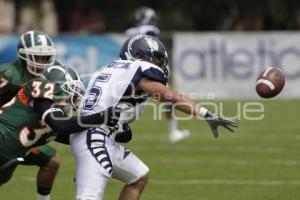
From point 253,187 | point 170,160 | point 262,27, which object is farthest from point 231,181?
point 262,27

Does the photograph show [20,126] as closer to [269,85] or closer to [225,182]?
[269,85]

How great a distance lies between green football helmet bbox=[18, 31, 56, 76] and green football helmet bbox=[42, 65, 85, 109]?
13.3 inches

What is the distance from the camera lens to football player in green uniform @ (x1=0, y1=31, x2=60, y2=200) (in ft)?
22.8

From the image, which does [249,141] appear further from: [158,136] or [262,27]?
[262,27]

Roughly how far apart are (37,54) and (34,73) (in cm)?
15

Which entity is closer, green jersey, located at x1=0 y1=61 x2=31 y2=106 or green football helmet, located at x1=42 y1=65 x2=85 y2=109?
green football helmet, located at x1=42 y1=65 x2=85 y2=109

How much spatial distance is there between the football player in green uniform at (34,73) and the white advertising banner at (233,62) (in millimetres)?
11935

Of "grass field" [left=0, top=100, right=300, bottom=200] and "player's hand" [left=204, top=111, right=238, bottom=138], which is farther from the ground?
"player's hand" [left=204, top=111, right=238, bottom=138]

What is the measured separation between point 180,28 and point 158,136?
2228cm

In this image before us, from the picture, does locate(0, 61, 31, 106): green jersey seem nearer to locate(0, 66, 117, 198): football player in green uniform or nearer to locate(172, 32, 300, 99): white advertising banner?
locate(0, 66, 117, 198): football player in green uniform

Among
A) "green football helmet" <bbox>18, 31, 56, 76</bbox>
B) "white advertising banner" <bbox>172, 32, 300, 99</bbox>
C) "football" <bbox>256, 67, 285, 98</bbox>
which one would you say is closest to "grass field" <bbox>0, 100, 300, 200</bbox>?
"green football helmet" <bbox>18, 31, 56, 76</bbox>

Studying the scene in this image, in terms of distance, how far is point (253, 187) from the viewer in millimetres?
8664

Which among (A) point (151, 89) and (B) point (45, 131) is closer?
(A) point (151, 89)

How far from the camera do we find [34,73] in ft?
22.8
